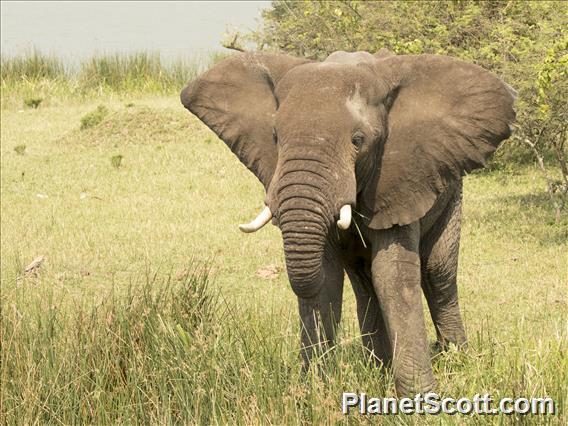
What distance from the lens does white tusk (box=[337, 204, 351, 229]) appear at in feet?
16.3

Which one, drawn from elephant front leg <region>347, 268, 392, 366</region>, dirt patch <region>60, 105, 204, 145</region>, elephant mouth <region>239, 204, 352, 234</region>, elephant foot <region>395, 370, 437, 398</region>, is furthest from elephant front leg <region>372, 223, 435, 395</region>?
dirt patch <region>60, 105, 204, 145</region>

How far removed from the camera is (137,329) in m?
6.12

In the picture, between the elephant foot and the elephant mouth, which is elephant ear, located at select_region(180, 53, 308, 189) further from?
the elephant foot

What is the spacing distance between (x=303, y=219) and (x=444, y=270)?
6.04ft

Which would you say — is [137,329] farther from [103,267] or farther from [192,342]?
[103,267]

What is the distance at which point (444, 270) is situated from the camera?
650 cm

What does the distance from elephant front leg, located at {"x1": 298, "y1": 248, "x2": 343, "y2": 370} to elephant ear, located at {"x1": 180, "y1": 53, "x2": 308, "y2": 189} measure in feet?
1.98

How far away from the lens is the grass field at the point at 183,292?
541 centimetres

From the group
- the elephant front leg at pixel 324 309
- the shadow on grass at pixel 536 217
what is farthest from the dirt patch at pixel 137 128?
the elephant front leg at pixel 324 309

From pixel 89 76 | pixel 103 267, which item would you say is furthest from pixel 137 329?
pixel 89 76

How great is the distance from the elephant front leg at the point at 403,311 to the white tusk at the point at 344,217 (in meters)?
0.67

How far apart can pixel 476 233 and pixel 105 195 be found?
551 cm

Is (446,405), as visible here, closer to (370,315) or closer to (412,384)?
(412,384)

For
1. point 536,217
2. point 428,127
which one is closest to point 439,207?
point 428,127
